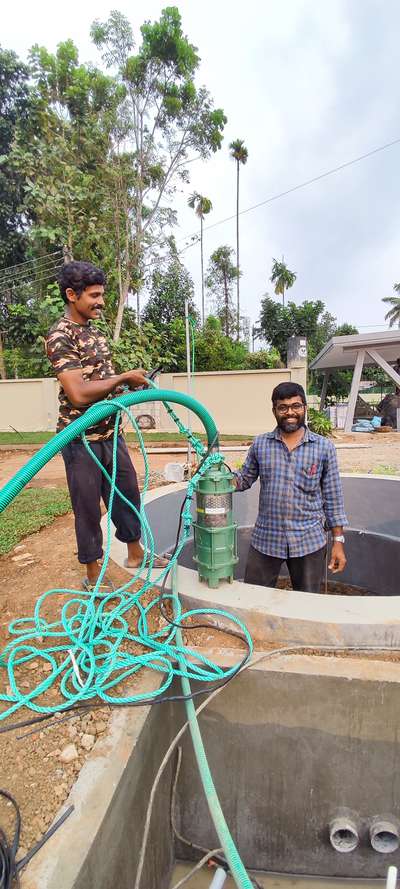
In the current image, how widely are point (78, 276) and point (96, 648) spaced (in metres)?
1.55

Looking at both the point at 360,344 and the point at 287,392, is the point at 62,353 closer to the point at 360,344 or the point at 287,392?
the point at 287,392

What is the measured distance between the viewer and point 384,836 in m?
1.84

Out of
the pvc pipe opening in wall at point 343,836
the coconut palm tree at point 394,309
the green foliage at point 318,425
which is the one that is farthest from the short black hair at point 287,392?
the coconut palm tree at point 394,309

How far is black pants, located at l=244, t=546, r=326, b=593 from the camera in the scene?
102 inches

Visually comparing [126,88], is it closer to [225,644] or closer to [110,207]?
[110,207]

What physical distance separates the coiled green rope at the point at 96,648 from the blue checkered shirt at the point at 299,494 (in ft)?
1.60

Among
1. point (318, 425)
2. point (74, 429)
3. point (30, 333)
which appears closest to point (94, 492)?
point (74, 429)

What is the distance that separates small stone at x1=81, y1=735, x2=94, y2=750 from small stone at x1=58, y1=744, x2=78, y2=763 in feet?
0.09

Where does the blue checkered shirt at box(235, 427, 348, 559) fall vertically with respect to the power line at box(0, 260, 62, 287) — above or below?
below

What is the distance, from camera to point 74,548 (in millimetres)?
3160

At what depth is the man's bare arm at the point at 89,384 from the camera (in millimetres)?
1902

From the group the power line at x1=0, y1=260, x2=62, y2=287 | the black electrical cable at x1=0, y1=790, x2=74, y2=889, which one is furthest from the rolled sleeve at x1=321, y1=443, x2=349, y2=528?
the power line at x1=0, y1=260, x2=62, y2=287

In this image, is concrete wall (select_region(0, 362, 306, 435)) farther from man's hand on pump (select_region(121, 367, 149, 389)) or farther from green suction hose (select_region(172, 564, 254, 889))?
green suction hose (select_region(172, 564, 254, 889))

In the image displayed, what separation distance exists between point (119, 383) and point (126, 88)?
1515 centimetres
